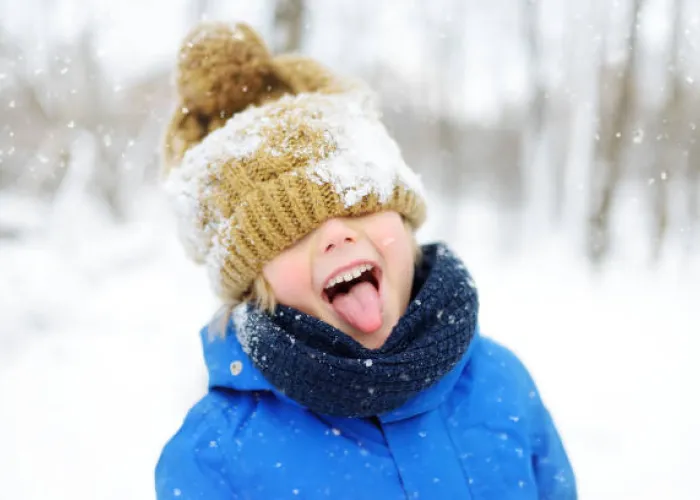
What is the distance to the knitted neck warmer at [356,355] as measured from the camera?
3.74ft

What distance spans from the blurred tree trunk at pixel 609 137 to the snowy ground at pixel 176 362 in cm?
74

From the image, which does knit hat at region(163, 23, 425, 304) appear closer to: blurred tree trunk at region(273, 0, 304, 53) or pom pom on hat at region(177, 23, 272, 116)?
pom pom on hat at region(177, 23, 272, 116)

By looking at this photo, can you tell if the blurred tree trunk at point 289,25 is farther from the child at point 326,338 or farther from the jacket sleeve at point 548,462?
the jacket sleeve at point 548,462

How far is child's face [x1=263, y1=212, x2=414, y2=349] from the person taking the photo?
1.18 metres

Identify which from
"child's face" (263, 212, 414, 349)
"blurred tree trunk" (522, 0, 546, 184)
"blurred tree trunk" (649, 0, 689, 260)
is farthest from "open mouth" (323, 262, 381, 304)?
"blurred tree trunk" (522, 0, 546, 184)

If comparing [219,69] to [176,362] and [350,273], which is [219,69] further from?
[176,362]

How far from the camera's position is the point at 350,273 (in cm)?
118

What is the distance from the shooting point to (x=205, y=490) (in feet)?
3.81

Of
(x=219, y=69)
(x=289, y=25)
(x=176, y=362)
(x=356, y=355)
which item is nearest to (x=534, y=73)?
(x=289, y=25)

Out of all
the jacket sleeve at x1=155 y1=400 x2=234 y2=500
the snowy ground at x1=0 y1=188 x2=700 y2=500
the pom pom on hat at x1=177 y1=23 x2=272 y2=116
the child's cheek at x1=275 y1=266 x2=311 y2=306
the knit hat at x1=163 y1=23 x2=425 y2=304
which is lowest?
the snowy ground at x1=0 y1=188 x2=700 y2=500

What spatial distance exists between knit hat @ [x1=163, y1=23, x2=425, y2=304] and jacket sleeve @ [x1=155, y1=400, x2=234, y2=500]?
1.20 ft

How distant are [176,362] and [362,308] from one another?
172 inches

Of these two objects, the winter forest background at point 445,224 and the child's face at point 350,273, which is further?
the winter forest background at point 445,224

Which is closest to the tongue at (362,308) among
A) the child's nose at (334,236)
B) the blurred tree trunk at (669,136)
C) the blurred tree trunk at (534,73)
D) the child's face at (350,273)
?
the child's face at (350,273)
